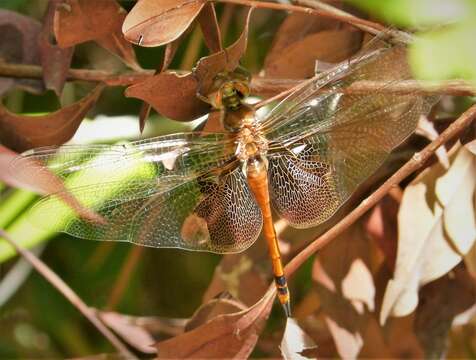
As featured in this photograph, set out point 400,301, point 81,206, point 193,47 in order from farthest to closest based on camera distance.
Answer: point 193,47 → point 400,301 → point 81,206

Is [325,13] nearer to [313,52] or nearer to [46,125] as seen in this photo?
[313,52]

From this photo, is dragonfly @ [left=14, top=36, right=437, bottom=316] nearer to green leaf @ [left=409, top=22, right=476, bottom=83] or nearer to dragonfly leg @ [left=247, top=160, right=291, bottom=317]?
dragonfly leg @ [left=247, top=160, right=291, bottom=317]

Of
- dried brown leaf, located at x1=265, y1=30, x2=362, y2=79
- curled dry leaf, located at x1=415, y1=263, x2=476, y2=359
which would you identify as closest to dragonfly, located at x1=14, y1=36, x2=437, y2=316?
dried brown leaf, located at x1=265, y1=30, x2=362, y2=79

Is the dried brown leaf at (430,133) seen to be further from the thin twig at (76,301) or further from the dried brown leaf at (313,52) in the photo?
the thin twig at (76,301)

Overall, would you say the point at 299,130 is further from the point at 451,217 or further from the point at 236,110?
the point at 451,217

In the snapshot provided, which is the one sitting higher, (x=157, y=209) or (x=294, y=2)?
(x=294, y=2)

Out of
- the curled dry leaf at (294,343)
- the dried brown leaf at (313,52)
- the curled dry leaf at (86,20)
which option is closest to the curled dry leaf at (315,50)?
the dried brown leaf at (313,52)

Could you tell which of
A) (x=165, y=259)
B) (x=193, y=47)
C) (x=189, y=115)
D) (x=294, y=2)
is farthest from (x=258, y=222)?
(x=165, y=259)
